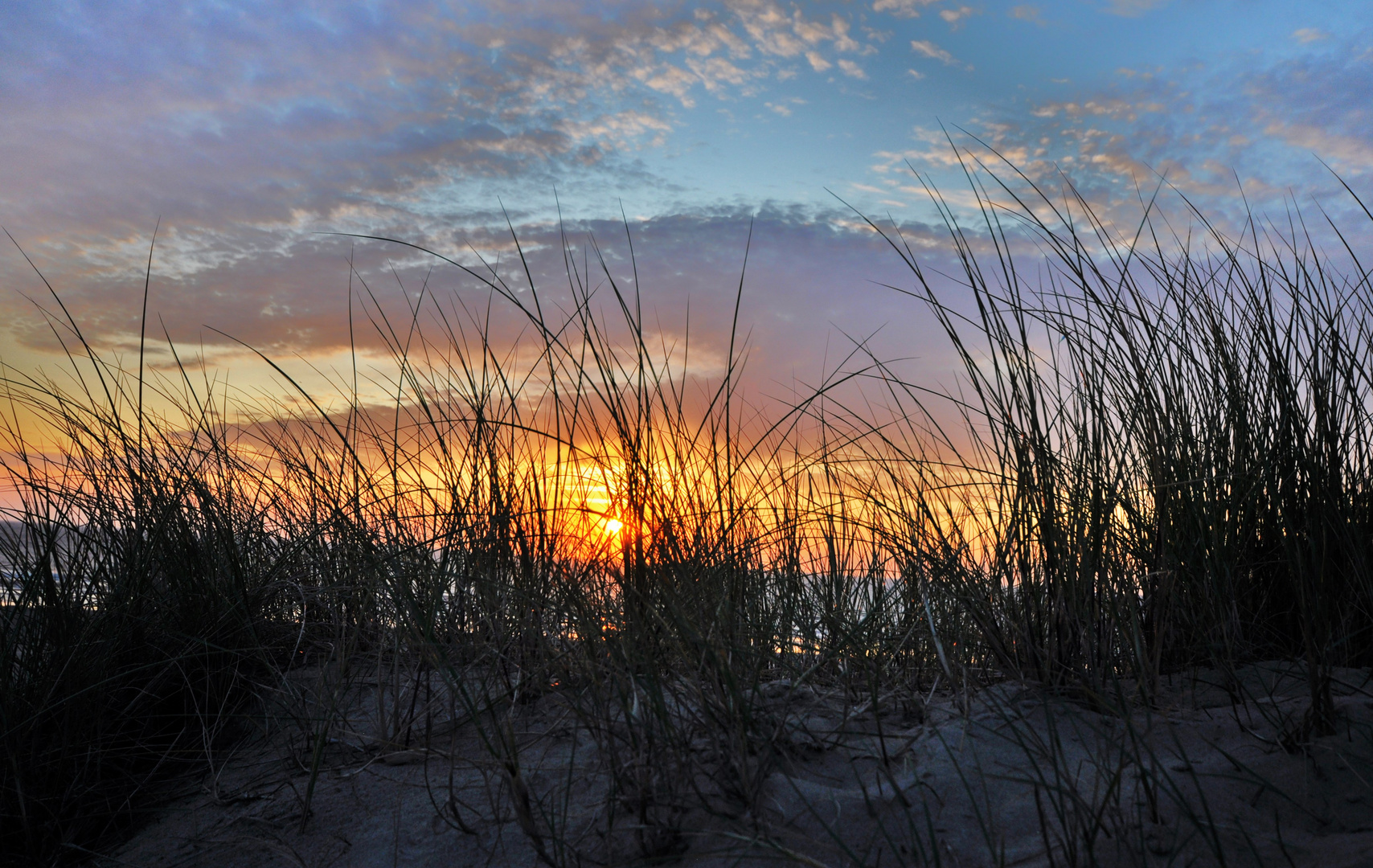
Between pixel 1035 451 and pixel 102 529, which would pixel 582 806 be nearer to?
pixel 1035 451

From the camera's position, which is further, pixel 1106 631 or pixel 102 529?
pixel 102 529

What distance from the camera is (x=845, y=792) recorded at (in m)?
1.32

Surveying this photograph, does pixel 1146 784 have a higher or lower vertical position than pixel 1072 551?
lower

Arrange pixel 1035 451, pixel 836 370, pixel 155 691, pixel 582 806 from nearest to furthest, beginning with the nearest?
pixel 582 806
pixel 1035 451
pixel 155 691
pixel 836 370

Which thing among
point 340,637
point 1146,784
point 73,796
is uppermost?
point 340,637

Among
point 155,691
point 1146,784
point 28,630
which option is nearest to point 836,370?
point 1146,784

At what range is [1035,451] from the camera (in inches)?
69.2

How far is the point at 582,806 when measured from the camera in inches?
53.0

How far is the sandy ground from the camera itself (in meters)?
1.18

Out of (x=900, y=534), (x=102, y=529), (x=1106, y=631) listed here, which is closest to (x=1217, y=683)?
(x=1106, y=631)

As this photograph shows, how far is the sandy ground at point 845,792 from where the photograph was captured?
1178 mm

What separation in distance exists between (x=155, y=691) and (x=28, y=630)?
314mm

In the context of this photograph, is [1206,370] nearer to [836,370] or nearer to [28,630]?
[836,370]

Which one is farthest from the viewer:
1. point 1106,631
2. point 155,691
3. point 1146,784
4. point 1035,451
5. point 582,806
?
point 155,691
